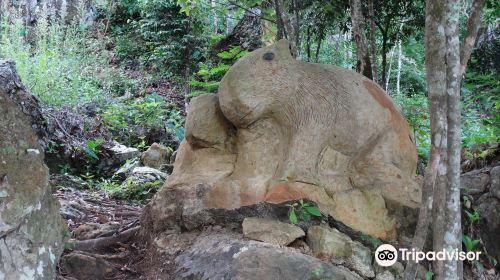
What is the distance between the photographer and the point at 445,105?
9.93ft

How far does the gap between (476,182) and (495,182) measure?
0.53 ft

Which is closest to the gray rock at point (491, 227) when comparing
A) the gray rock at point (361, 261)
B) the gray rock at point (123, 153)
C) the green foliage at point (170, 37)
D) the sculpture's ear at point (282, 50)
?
the gray rock at point (361, 261)

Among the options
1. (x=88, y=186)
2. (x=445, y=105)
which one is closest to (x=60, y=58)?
(x=88, y=186)

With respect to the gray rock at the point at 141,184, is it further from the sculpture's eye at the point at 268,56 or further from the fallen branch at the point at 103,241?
the sculpture's eye at the point at 268,56

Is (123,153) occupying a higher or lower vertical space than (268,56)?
lower

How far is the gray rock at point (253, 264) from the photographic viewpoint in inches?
122

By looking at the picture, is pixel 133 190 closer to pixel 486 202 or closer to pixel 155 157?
pixel 155 157

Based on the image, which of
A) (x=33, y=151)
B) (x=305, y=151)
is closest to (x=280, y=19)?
(x=305, y=151)

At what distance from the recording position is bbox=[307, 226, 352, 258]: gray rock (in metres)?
3.41

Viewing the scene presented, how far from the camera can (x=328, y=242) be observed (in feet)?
11.3

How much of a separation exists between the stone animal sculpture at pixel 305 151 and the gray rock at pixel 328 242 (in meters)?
0.13

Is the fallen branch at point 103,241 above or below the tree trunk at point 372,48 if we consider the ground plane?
below

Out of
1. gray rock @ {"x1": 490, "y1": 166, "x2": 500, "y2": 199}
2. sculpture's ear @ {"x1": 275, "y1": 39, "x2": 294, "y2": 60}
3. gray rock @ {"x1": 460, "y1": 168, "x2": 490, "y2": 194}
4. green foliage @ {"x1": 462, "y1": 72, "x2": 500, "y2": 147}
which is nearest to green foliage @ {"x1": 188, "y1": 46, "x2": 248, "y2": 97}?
green foliage @ {"x1": 462, "y1": 72, "x2": 500, "y2": 147}

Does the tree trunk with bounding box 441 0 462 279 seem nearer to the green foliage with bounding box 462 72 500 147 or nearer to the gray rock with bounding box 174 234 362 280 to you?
the gray rock with bounding box 174 234 362 280
